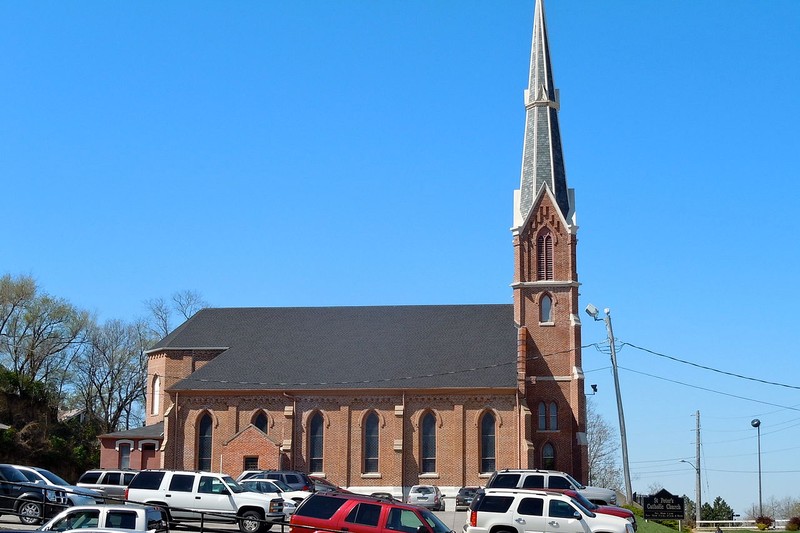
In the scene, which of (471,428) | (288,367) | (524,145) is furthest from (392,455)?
(524,145)

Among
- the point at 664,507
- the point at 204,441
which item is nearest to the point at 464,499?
the point at 664,507

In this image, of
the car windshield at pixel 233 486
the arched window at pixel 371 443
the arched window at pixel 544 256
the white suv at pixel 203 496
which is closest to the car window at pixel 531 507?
the white suv at pixel 203 496

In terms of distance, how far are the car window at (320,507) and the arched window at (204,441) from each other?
40044 millimetres

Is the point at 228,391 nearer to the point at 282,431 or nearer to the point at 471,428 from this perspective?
the point at 282,431

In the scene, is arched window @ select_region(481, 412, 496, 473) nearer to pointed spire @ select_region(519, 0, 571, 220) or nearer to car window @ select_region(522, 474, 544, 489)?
pointed spire @ select_region(519, 0, 571, 220)

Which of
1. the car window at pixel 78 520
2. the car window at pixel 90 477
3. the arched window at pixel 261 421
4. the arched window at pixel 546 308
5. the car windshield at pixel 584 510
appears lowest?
the car windshield at pixel 584 510

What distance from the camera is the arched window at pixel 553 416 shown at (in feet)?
203

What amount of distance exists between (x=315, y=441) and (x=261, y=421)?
365 cm

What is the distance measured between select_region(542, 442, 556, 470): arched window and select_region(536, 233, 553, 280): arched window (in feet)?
35.0

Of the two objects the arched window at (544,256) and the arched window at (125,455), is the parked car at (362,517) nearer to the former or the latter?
the arched window at (544,256)

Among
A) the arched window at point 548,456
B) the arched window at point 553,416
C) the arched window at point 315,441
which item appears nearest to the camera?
the arched window at point 548,456

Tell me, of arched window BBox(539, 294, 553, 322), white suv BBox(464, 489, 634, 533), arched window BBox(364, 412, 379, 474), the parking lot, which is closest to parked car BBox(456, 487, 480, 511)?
the parking lot

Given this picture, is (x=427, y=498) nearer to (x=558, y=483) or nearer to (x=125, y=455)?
(x=558, y=483)

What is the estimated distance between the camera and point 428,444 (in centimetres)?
6181
